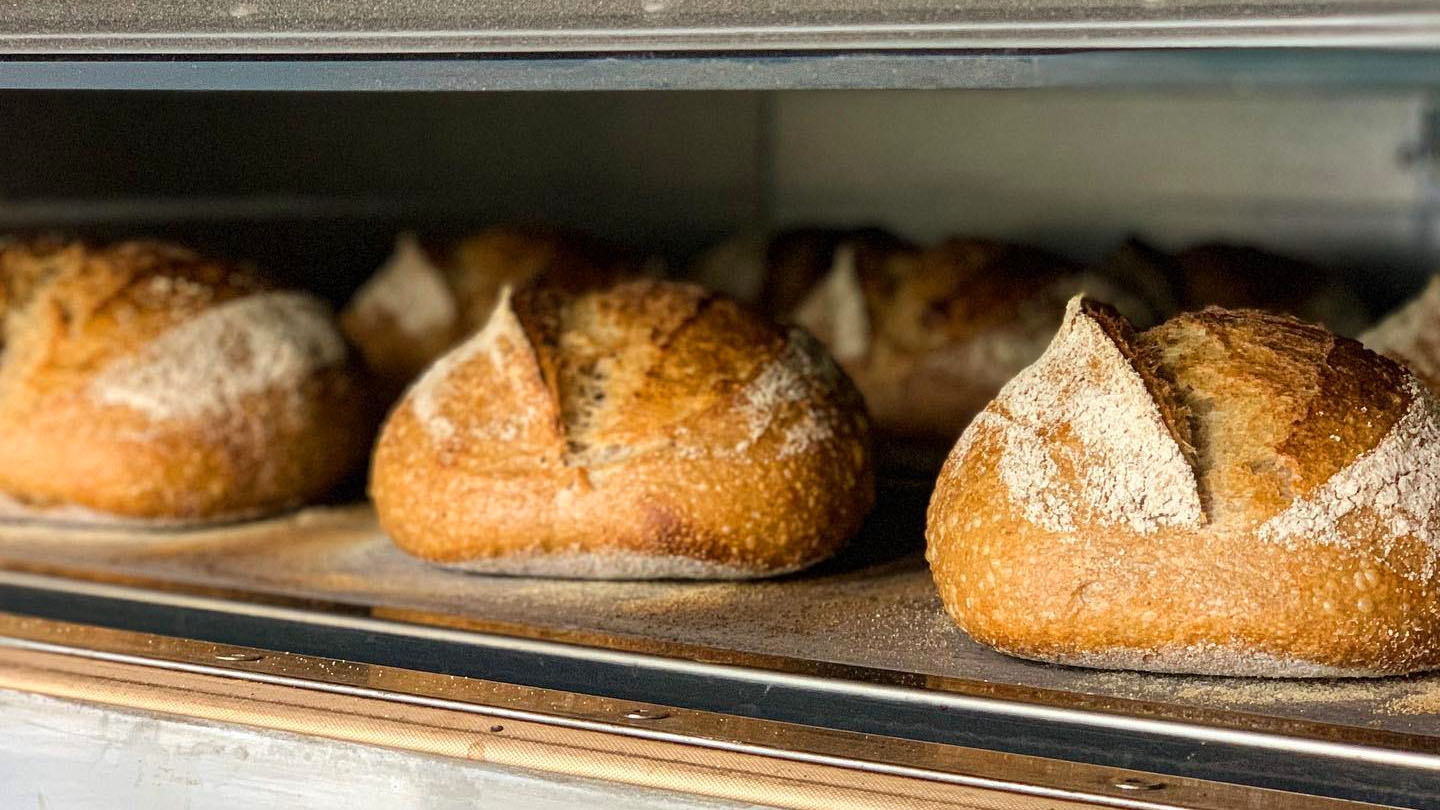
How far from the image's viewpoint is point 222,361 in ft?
5.65

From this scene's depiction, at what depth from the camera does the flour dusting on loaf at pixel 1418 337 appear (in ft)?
4.74

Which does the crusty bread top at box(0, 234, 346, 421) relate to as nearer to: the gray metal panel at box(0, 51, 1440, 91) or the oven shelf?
the oven shelf

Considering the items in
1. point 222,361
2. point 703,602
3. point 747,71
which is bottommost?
point 703,602

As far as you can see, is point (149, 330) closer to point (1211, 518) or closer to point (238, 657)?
point (238, 657)

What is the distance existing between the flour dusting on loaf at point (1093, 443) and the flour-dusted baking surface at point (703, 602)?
5.4 inches

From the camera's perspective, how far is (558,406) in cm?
144

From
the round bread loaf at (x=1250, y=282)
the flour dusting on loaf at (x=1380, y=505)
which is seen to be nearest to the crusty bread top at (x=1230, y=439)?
the flour dusting on loaf at (x=1380, y=505)

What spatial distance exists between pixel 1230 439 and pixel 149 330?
124cm

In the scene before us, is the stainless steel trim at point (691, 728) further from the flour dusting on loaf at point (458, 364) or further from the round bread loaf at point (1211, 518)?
the flour dusting on loaf at point (458, 364)

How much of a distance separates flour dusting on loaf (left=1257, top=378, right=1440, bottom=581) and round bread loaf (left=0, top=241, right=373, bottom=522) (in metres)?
1.18

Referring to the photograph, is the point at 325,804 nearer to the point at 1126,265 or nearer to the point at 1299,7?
the point at 1299,7

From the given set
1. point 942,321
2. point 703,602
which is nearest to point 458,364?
point 703,602

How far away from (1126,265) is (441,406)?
1149 mm

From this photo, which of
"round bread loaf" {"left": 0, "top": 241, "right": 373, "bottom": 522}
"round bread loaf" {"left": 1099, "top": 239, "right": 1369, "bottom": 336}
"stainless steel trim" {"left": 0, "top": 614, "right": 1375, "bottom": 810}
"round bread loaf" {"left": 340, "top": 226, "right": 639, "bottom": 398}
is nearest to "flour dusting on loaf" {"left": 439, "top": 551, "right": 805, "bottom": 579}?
"stainless steel trim" {"left": 0, "top": 614, "right": 1375, "bottom": 810}
